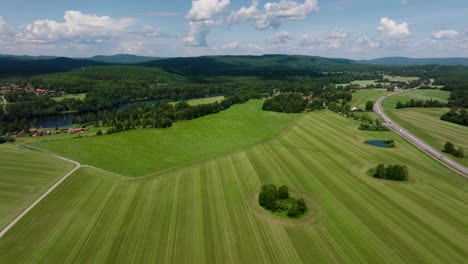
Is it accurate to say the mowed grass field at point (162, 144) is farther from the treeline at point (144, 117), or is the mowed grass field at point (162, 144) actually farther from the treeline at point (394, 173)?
the treeline at point (394, 173)

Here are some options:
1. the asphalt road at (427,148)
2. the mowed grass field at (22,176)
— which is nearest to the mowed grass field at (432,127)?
the asphalt road at (427,148)

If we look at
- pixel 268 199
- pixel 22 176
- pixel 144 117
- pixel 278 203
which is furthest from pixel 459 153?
pixel 144 117

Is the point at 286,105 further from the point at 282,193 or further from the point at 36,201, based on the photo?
the point at 36,201

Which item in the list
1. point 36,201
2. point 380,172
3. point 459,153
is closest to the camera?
point 36,201

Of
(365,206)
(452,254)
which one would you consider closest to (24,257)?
(365,206)

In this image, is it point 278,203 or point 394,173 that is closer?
point 278,203

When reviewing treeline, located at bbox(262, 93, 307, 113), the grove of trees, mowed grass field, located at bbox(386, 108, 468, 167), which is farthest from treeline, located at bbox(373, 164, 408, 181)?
treeline, located at bbox(262, 93, 307, 113)
